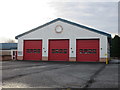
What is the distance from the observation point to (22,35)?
108 ft

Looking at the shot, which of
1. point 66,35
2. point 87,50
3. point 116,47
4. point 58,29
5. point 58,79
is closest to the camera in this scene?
point 58,79

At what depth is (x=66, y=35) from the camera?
99.1ft

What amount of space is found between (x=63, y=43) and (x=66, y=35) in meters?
1.45

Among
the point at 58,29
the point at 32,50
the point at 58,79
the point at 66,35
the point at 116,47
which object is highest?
the point at 58,29

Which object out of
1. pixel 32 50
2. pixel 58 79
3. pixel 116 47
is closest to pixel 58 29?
pixel 32 50

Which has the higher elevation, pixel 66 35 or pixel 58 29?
pixel 58 29

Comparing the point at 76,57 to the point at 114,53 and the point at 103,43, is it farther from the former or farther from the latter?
the point at 114,53

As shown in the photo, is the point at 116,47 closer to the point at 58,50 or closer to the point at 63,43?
the point at 63,43

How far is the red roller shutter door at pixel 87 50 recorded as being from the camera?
28500 millimetres

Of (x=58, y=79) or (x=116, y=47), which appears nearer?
(x=58, y=79)

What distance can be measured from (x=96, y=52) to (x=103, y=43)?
5.93 feet

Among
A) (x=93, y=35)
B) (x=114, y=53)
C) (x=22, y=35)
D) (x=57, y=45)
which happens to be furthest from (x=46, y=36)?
(x=114, y=53)

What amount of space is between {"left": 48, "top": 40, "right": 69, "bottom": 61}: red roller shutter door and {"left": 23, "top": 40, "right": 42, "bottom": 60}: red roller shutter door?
207cm

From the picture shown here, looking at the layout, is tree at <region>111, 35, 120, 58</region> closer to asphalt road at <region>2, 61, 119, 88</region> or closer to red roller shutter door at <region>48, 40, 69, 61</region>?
red roller shutter door at <region>48, 40, 69, 61</region>
